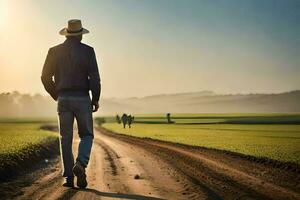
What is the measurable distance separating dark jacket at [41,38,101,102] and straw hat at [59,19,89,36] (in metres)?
0.15

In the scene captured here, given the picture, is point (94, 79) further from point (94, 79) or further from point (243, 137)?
point (243, 137)

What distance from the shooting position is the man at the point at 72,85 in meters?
8.70

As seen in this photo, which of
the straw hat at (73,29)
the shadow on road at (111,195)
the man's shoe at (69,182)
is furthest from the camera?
the straw hat at (73,29)

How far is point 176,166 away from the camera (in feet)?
43.0

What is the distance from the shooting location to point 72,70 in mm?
8758

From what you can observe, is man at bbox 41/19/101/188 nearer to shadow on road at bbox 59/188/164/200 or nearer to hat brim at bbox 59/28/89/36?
hat brim at bbox 59/28/89/36

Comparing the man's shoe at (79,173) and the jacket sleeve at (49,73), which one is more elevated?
the jacket sleeve at (49,73)

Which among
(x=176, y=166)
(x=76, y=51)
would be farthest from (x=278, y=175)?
(x=76, y=51)

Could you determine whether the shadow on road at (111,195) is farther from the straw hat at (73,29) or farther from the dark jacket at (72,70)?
the straw hat at (73,29)

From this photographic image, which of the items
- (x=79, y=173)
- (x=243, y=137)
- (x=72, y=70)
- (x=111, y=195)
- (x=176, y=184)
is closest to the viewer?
(x=111, y=195)

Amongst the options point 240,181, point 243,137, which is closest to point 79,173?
point 240,181

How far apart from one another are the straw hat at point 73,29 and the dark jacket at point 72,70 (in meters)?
0.15

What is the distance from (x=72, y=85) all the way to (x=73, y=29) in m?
1.14

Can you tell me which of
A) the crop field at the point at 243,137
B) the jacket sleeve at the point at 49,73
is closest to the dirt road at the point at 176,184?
the jacket sleeve at the point at 49,73
